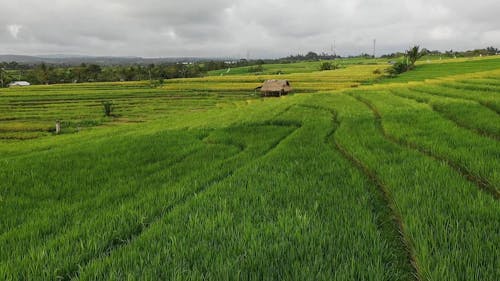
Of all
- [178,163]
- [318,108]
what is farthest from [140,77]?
[178,163]

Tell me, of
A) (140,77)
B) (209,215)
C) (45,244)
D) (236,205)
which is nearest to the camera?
(45,244)

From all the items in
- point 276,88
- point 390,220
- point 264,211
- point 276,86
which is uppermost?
point 276,86

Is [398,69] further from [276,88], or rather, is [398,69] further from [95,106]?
[95,106]

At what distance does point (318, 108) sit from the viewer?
16.5 metres

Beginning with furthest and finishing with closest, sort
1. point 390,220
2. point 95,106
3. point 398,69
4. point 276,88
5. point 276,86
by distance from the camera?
point 398,69 → point 276,86 → point 276,88 → point 95,106 → point 390,220

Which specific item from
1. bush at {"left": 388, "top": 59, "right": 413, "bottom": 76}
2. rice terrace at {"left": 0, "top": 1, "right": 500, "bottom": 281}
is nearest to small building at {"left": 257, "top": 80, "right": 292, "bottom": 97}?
bush at {"left": 388, "top": 59, "right": 413, "bottom": 76}

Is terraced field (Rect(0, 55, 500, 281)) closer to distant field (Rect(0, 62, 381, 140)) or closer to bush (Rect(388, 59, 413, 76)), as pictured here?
distant field (Rect(0, 62, 381, 140))

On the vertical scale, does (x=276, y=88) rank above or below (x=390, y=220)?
above

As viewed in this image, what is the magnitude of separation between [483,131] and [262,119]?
23.7 ft

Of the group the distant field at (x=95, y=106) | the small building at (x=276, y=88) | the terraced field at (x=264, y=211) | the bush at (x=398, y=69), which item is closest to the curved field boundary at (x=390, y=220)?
the terraced field at (x=264, y=211)

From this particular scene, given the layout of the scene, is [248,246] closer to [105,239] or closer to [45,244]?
[105,239]

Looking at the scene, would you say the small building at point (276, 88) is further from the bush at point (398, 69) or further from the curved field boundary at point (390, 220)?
the curved field boundary at point (390, 220)

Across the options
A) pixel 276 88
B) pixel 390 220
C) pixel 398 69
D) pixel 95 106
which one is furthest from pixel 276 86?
pixel 390 220

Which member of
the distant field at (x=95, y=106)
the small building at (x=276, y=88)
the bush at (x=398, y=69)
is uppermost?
the bush at (x=398, y=69)
